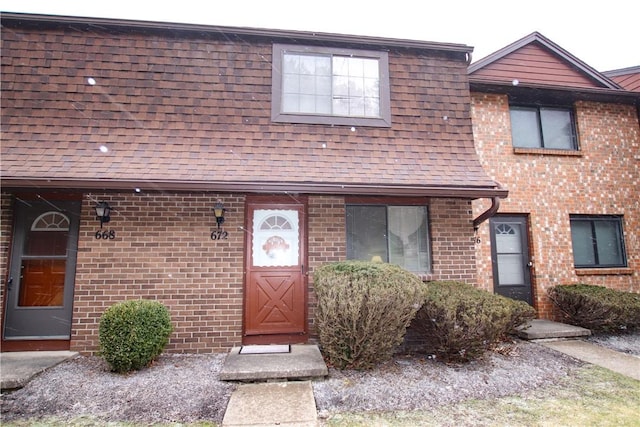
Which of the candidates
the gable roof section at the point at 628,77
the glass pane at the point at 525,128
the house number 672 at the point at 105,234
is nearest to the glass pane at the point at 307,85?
the house number 672 at the point at 105,234

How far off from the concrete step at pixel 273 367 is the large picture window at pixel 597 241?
240 inches

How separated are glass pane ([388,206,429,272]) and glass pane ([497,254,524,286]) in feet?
7.10

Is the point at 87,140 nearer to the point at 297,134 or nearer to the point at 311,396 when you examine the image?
the point at 297,134

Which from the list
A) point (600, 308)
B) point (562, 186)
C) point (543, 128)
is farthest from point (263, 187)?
point (543, 128)

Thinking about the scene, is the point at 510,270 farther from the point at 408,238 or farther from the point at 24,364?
the point at 24,364

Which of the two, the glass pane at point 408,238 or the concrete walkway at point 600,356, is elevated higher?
the glass pane at point 408,238

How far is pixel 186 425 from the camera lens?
10.1 ft

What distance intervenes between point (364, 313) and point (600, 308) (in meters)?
4.50

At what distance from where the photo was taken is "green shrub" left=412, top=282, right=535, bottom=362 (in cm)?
422

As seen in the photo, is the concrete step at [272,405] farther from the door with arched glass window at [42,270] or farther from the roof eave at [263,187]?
the door with arched glass window at [42,270]

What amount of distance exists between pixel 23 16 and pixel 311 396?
697cm

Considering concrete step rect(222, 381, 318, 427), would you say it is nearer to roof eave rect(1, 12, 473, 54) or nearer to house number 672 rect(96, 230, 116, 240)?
house number 672 rect(96, 230, 116, 240)

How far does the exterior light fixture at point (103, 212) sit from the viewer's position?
4.82 m

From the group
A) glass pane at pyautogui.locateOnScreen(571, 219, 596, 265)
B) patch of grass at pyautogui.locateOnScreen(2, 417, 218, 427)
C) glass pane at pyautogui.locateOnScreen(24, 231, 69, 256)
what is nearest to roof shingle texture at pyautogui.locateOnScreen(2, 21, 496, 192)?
glass pane at pyautogui.locateOnScreen(24, 231, 69, 256)
